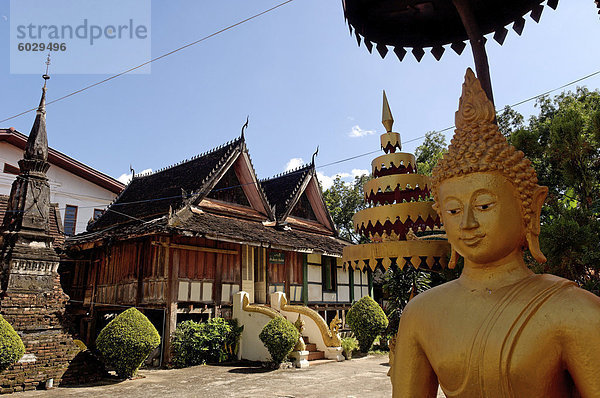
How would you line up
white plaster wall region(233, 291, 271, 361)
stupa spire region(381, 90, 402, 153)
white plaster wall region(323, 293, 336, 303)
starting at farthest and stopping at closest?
white plaster wall region(323, 293, 336, 303) → white plaster wall region(233, 291, 271, 361) → stupa spire region(381, 90, 402, 153)

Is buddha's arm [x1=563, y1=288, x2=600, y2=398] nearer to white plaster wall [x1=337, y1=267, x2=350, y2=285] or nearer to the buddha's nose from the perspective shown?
the buddha's nose

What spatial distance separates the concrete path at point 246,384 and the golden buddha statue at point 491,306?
7720 millimetres

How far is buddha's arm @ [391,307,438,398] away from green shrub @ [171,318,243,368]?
461 inches

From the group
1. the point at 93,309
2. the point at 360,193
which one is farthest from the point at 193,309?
the point at 360,193

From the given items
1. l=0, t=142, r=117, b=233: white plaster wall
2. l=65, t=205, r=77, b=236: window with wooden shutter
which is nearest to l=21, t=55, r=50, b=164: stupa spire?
l=0, t=142, r=117, b=233: white plaster wall

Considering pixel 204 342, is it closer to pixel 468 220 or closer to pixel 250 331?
pixel 250 331

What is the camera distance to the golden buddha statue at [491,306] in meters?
1.66

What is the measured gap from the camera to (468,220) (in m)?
1.95

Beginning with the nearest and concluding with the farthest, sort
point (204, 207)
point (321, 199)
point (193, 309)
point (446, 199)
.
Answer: point (446, 199) → point (193, 309) → point (204, 207) → point (321, 199)

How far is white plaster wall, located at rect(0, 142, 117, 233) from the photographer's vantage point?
63.5ft

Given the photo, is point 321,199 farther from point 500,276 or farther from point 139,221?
point 500,276

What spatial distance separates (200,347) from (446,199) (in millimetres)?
12125

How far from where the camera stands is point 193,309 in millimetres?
13820

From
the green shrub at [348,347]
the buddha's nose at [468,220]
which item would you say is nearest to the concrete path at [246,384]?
the green shrub at [348,347]
